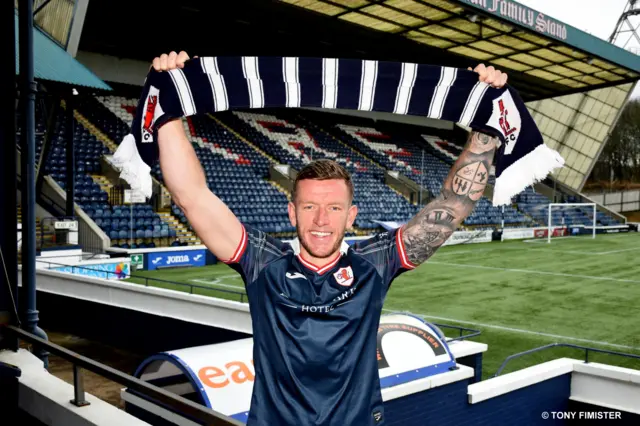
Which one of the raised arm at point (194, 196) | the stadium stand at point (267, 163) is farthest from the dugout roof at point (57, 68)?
the raised arm at point (194, 196)

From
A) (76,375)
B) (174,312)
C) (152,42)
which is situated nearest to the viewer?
(76,375)

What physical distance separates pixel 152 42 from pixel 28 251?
25.4 metres

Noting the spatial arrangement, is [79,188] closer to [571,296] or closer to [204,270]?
[204,270]

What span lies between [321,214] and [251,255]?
0.36 metres

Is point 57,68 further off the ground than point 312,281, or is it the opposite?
point 57,68

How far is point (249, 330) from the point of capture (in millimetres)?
8953

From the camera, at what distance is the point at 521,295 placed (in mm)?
16453

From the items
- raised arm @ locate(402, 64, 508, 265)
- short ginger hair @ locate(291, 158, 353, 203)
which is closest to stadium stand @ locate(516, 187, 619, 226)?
raised arm @ locate(402, 64, 508, 265)

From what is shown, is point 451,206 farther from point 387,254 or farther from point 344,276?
point 344,276

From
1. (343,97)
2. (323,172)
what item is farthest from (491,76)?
(323,172)

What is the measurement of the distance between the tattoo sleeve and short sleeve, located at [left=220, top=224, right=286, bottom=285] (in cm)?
59

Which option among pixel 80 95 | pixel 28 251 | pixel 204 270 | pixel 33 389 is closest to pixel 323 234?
pixel 33 389

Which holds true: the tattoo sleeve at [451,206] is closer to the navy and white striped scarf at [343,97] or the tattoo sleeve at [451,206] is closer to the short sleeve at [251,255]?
the navy and white striped scarf at [343,97]

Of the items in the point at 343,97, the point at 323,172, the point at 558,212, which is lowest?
the point at 558,212
